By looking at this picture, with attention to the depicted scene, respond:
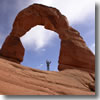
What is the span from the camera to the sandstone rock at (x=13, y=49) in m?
8.52

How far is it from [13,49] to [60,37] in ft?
10.1

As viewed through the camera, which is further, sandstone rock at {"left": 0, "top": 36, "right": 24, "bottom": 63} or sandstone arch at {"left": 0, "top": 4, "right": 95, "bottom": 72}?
sandstone rock at {"left": 0, "top": 36, "right": 24, "bottom": 63}

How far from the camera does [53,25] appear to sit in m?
8.06

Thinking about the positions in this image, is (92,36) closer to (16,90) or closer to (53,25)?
(16,90)

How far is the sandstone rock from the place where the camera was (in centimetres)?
852

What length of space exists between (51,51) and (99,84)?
5.83 feet

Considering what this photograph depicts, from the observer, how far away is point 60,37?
25.0 feet

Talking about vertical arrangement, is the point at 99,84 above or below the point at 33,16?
below

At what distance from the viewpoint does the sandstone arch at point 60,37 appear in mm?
6711

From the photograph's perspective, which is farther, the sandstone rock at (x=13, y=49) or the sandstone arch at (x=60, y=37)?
the sandstone rock at (x=13, y=49)

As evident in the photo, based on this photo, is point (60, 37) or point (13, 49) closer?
point (60, 37)

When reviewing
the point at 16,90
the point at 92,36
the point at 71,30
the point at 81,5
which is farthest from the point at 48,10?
the point at 16,90

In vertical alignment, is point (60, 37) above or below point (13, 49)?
above

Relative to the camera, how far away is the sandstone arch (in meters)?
6.71
